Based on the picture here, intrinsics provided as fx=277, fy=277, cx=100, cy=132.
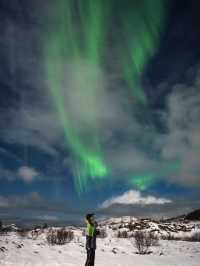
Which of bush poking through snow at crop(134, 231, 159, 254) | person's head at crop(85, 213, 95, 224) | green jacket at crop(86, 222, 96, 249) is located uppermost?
person's head at crop(85, 213, 95, 224)

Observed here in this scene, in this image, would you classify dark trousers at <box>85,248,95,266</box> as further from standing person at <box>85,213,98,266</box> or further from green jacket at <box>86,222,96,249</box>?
green jacket at <box>86,222,96,249</box>

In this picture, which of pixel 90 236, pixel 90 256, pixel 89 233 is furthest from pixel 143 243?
pixel 89 233

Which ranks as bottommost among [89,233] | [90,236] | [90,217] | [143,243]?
[143,243]

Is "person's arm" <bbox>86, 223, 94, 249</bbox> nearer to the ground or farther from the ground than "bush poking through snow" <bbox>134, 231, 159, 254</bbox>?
farther from the ground

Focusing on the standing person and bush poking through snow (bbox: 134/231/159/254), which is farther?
bush poking through snow (bbox: 134/231/159/254)

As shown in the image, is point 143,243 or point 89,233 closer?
point 89,233

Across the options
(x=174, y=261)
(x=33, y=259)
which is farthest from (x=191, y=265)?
(x=33, y=259)

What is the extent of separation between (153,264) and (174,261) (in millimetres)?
2040

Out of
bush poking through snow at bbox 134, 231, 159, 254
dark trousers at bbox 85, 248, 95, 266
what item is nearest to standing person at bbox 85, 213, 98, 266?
dark trousers at bbox 85, 248, 95, 266

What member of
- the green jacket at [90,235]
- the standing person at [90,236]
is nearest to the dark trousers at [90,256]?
the standing person at [90,236]

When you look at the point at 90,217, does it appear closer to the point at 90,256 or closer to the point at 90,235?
the point at 90,235

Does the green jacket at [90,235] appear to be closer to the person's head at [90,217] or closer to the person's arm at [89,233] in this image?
the person's arm at [89,233]

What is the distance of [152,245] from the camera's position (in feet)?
94.2

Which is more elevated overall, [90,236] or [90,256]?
[90,236]
